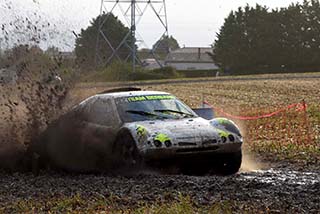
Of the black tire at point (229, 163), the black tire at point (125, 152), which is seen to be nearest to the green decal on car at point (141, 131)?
the black tire at point (125, 152)

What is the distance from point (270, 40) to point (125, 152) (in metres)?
93.5

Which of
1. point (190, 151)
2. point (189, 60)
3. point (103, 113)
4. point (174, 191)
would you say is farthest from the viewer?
point (189, 60)

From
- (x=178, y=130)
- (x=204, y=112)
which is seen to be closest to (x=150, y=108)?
(x=178, y=130)

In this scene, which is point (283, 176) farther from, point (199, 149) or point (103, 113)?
point (103, 113)

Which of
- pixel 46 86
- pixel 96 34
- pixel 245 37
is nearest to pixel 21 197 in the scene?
pixel 46 86

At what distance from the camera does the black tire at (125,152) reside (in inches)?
449

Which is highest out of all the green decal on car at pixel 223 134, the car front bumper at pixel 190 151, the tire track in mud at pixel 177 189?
the green decal on car at pixel 223 134

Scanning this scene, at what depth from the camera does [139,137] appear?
11.4 m

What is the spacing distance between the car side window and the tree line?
270ft

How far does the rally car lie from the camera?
448 inches

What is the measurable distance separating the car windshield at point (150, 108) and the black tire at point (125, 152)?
46cm

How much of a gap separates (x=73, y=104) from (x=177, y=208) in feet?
24.9

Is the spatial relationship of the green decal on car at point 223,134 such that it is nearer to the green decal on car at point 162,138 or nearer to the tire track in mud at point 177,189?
the tire track in mud at point 177,189

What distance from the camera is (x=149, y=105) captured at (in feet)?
41.5
